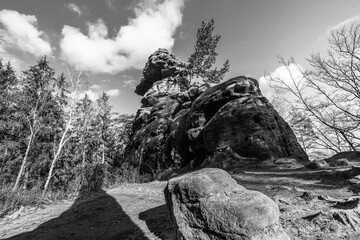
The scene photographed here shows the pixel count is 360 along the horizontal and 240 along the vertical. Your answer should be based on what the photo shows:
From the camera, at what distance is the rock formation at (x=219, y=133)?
24.9ft

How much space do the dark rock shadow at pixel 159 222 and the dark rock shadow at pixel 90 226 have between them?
0.20m

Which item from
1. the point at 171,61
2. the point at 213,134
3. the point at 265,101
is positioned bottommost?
the point at 213,134

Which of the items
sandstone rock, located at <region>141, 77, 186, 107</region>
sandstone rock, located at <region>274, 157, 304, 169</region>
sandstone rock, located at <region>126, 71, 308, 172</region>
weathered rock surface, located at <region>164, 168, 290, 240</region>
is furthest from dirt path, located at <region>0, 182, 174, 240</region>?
sandstone rock, located at <region>141, 77, 186, 107</region>

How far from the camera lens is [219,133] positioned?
28.3 feet

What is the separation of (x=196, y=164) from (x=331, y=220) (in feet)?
26.2

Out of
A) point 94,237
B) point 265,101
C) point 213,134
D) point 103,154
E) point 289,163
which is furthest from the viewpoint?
point 103,154

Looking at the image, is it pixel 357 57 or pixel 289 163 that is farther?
pixel 357 57

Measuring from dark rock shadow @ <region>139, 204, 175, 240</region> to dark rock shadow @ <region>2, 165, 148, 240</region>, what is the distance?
0.20 meters

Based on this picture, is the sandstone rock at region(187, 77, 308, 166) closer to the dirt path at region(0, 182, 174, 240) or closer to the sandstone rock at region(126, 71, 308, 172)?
the sandstone rock at region(126, 71, 308, 172)

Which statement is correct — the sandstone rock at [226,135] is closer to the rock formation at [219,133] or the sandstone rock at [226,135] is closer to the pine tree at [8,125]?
the rock formation at [219,133]

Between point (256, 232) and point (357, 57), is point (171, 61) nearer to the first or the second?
point (357, 57)

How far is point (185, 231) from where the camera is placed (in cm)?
199

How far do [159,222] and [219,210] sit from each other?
1.48 meters

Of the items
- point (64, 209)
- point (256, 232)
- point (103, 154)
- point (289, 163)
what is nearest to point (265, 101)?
point (289, 163)
